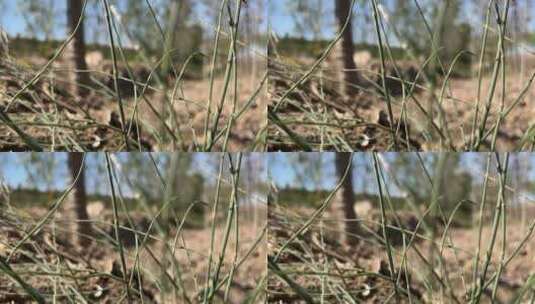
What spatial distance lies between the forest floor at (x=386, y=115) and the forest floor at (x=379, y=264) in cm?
24

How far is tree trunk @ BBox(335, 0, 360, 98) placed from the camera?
2.49 metres

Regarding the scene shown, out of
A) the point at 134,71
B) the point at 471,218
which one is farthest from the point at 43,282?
the point at 471,218

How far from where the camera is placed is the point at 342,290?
8.30 feet

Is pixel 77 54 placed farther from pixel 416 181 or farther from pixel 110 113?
pixel 416 181

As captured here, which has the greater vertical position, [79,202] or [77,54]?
[77,54]

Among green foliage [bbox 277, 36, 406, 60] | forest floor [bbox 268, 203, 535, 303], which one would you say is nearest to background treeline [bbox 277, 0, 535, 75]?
green foliage [bbox 277, 36, 406, 60]

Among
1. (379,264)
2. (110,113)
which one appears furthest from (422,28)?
(110,113)

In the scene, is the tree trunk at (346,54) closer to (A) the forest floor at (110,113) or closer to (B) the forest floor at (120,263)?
(A) the forest floor at (110,113)

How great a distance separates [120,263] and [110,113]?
19.0 inches

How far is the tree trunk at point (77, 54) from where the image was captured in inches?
97.2

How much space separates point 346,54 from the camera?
98.6 inches

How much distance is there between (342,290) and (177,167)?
66cm

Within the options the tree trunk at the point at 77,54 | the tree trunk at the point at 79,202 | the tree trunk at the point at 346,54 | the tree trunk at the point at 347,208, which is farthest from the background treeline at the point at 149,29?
the tree trunk at the point at 347,208

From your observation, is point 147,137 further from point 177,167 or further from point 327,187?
point 327,187
